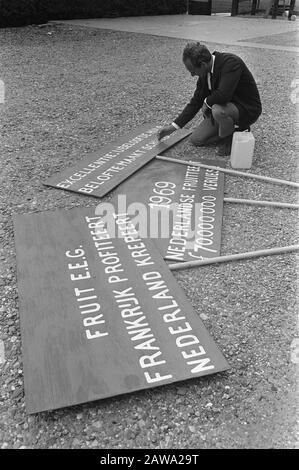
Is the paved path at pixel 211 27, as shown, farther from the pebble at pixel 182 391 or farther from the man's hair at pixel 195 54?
the pebble at pixel 182 391

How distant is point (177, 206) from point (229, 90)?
1.22m

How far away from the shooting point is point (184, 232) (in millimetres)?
2896

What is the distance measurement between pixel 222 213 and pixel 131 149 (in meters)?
1.33

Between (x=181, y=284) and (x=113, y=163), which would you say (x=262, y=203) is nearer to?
(x=181, y=284)

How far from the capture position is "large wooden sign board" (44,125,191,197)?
3420mm

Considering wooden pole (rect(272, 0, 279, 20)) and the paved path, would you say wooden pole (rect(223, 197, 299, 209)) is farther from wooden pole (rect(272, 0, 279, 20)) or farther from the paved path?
wooden pole (rect(272, 0, 279, 20))

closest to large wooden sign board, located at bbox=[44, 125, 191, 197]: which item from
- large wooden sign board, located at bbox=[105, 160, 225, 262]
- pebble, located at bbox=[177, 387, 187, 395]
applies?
large wooden sign board, located at bbox=[105, 160, 225, 262]

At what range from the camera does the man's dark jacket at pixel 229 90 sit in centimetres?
363

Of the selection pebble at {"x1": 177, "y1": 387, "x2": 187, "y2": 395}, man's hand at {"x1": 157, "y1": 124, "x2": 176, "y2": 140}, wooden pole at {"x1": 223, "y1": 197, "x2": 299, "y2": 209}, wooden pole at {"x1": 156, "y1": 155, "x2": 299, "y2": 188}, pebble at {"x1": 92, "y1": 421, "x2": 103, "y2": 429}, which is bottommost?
pebble at {"x1": 92, "y1": 421, "x2": 103, "y2": 429}

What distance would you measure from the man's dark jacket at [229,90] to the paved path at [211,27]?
236 inches

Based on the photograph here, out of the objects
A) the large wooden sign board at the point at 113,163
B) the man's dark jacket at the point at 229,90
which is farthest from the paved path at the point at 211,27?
the large wooden sign board at the point at 113,163

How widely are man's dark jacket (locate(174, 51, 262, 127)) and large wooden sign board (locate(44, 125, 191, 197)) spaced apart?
16.8 inches

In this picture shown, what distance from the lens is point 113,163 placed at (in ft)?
12.5

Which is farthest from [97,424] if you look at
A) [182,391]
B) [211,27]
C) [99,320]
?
[211,27]
